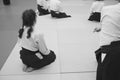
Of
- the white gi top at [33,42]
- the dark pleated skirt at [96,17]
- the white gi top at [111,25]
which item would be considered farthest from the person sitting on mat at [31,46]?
the dark pleated skirt at [96,17]

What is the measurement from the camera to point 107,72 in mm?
1706

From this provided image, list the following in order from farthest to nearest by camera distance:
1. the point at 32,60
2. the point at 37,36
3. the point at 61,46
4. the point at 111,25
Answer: the point at 61,46
the point at 32,60
the point at 37,36
the point at 111,25

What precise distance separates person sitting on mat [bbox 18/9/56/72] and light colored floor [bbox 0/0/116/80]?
12 cm

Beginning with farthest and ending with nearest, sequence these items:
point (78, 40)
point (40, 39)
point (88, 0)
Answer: point (88, 0) → point (78, 40) → point (40, 39)

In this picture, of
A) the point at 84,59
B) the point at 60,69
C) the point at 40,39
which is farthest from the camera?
the point at 84,59

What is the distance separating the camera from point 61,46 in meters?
3.60

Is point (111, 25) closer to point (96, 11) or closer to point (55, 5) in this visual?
point (96, 11)

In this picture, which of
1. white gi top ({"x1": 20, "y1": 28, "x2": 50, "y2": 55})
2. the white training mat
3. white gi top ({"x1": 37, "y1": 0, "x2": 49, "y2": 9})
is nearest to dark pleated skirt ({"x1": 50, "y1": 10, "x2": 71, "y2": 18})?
white gi top ({"x1": 37, "y1": 0, "x2": 49, "y2": 9})

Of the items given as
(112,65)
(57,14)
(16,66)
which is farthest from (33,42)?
(57,14)

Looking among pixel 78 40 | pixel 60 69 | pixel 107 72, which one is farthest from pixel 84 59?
pixel 107 72

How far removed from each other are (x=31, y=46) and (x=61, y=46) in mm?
1003

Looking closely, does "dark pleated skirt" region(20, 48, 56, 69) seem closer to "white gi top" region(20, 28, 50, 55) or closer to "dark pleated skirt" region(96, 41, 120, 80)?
"white gi top" region(20, 28, 50, 55)

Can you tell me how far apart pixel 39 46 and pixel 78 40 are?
1326 millimetres

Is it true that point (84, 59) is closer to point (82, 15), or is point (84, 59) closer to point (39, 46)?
point (39, 46)
